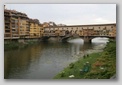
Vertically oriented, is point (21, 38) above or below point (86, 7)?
below

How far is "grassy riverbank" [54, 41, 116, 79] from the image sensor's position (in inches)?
135

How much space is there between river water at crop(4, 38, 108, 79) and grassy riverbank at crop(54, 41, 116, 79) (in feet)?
0.27

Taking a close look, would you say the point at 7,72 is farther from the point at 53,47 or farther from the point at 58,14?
the point at 58,14

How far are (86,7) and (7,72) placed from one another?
1.26m

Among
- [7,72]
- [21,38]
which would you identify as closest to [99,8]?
[21,38]

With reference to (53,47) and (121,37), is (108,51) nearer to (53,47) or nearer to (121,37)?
(121,37)

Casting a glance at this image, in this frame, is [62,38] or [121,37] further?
[62,38]

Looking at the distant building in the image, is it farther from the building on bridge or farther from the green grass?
the green grass

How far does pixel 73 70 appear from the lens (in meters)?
3.46

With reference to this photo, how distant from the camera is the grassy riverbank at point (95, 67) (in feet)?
11.2

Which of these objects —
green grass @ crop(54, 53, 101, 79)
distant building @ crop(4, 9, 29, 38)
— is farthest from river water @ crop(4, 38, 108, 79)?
distant building @ crop(4, 9, 29, 38)

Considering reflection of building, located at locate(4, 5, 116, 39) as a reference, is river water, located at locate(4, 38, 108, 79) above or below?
below

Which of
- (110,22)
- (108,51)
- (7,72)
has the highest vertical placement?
(110,22)

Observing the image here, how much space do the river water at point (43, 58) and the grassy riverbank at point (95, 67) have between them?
0.27 feet
